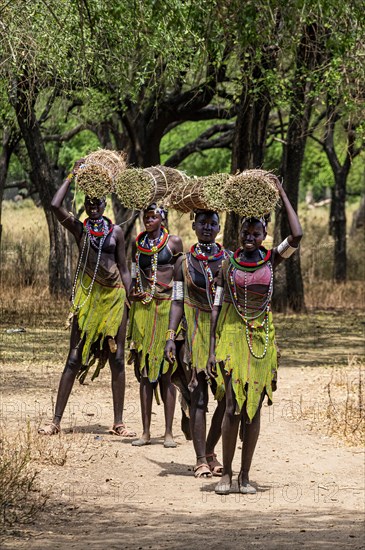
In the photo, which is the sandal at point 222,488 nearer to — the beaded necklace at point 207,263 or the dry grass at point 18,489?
the dry grass at point 18,489

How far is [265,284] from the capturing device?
26.7 feet

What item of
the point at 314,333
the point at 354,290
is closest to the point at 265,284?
the point at 314,333

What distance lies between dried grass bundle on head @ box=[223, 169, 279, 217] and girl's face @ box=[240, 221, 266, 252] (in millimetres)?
115

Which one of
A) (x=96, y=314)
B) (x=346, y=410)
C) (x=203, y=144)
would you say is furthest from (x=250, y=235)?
(x=203, y=144)

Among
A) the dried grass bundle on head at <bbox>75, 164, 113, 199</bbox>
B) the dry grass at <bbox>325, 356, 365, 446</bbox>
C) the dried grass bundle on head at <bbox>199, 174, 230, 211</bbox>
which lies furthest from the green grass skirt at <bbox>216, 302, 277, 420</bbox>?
the dry grass at <bbox>325, 356, 365, 446</bbox>

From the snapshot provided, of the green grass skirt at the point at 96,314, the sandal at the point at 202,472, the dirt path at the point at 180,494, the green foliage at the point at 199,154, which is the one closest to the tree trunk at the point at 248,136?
the dirt path at the point at 180,494

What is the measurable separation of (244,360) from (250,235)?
815 millimetres

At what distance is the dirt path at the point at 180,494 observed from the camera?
279 inches

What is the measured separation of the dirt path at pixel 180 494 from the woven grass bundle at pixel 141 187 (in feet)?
6.20

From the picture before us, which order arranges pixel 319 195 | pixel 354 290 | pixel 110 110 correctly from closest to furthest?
pixel 110 110, pixel 354 290, pixel 319 195

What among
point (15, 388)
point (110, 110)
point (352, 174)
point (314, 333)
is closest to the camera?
point (15, 388)

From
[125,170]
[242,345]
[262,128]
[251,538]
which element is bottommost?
[251,538]

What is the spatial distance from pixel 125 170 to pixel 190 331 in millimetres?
1494

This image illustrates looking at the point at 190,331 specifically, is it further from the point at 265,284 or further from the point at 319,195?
the point at 319,195
